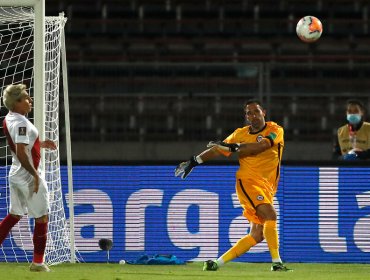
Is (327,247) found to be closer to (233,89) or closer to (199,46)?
(233,89)

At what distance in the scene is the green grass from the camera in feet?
27.5

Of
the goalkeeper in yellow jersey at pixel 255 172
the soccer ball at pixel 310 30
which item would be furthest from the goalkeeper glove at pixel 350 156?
the goalkeeper in yellow jersey at pixel 255 172

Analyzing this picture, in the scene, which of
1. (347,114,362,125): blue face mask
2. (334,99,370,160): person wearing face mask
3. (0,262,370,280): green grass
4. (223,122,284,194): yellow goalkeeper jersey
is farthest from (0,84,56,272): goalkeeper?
(347,114,362,125): blue face mask

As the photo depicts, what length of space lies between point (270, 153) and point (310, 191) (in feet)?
4.90

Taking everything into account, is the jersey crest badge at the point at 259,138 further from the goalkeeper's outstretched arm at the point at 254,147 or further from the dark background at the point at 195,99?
the dark background at the point at 195,99

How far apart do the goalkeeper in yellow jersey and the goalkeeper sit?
1.52 metres

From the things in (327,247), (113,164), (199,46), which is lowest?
(327,247)

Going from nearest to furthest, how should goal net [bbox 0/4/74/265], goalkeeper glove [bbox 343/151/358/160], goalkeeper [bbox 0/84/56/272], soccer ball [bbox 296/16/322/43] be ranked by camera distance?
goalkeeper [bbox 0/84/56/272] → goal net [bbox 0/4/74/265] → goalkeeper glove [bbox 343/151/358/160] → soccer ball [bbox 296/16/322/43]

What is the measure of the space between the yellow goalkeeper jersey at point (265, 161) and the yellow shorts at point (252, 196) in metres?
0.05

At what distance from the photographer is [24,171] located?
8.70 m

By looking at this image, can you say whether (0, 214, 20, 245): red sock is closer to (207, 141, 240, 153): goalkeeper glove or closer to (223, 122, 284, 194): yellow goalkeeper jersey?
(207, 141, 240, 153): goalkeeper glove

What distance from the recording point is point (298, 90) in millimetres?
14984

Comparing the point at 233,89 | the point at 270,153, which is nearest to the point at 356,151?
the point at 270,153

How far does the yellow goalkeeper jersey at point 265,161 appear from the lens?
9.73 metres
